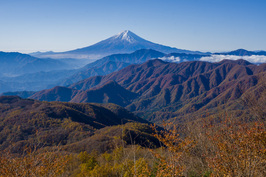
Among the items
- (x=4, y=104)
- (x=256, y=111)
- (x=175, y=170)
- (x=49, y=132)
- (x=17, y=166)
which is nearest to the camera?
(x=175, y=170)

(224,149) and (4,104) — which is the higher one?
(224,149)

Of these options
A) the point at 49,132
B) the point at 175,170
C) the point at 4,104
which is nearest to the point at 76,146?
the point at 49,132

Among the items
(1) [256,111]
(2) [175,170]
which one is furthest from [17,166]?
(1) [256,111]

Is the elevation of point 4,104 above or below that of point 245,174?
below

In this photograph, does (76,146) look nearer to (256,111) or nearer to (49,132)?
(49,132)

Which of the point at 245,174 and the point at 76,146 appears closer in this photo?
the point at 245,174

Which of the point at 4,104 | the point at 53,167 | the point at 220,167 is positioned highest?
the point at 220,167

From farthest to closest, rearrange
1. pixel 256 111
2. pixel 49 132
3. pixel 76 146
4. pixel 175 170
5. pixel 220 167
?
1. pixel 49 132
2. pixel 76 146
3. pixel 256 111
4. pixel 175 170
5. pixel 220 167

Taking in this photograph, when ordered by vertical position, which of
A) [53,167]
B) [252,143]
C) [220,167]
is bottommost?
[53,167]

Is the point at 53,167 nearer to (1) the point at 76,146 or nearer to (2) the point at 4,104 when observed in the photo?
(1) the point at 76,146
